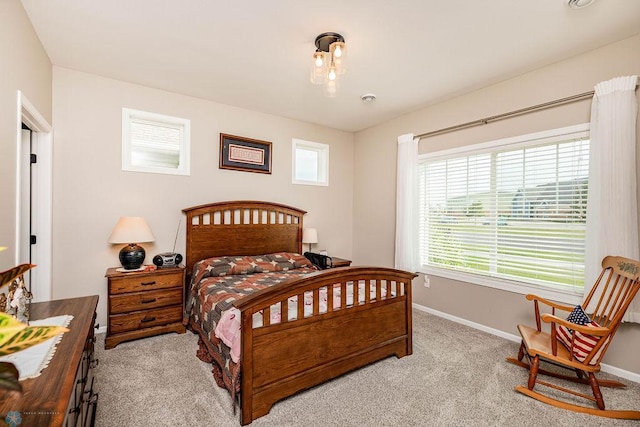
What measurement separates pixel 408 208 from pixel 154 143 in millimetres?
3294

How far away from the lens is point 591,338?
6.64 feet

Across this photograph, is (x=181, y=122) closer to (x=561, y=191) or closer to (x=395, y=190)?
(x=395, y=190)

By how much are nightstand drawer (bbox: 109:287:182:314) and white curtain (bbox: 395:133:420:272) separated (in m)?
2.80

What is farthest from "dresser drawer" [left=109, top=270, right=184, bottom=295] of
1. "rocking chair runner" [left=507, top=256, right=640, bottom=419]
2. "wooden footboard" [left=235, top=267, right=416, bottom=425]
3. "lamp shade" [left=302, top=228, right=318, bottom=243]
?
"rocking chair runner" [left=507, top=256, right=640, bottom=419]

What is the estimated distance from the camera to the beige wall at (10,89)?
1822 mm

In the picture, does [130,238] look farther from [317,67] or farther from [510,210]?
[510,210]

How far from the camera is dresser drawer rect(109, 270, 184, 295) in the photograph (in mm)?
2824

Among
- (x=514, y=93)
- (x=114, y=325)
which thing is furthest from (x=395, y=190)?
(x=114, y=325)

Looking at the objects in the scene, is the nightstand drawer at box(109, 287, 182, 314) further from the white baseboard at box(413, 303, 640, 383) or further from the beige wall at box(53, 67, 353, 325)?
the white baseboard at box(413, 303, 640, 383)

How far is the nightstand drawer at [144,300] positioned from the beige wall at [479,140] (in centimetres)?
290

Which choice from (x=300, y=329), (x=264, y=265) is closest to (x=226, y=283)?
(x=264, y=265)

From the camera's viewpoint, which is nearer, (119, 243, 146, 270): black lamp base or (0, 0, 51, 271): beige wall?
(0, 0, 51, 271): beige wall

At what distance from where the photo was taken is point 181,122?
3.62 metres

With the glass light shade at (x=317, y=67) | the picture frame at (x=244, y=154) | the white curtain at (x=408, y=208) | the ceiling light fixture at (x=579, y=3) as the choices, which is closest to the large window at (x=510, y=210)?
the white curtain at (x=408, y=208)
